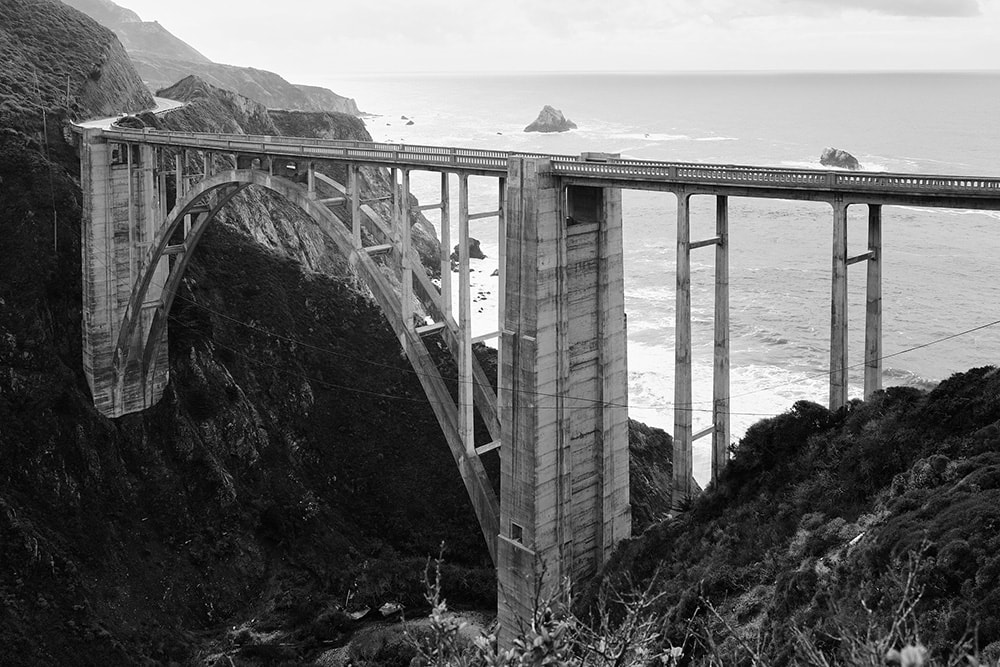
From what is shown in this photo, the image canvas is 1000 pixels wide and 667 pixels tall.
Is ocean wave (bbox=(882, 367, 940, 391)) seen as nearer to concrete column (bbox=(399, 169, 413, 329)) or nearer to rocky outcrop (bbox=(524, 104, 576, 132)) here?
Result: concrete column (bbox=(399, 169, 413, 329))

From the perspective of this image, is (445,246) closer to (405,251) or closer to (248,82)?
(405,251)

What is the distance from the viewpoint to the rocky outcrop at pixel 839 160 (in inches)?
3890

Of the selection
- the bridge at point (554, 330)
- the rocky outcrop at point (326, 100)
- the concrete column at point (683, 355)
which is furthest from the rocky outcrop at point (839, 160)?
the concrete column at point (683, 355)

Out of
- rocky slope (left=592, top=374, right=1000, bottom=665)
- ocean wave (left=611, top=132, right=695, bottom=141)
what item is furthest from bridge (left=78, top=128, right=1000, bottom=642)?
ocean wave (left=611, top=132, right=695, bottom=141)

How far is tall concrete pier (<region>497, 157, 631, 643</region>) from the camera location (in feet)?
87.2

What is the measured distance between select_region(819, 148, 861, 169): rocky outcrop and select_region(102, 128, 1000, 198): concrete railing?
76505 millimetres

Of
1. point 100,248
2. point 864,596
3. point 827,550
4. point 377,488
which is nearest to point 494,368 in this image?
point 377,488

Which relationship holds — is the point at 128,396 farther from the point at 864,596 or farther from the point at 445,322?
the point at 864,596

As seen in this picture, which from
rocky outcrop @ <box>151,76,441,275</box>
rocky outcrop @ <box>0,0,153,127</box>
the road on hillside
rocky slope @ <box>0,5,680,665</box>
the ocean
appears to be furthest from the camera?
rocky outcrop @ <box>151,76,441,275</box>

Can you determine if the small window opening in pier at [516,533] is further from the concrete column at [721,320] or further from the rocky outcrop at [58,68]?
the rocky outcrop at [58,68]

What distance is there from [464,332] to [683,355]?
20.5 ft

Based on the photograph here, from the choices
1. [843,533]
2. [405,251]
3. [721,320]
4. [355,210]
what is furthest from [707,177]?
[355,210]

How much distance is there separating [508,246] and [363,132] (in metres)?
64.2

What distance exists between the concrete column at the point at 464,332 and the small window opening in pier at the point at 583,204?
2.80 m
